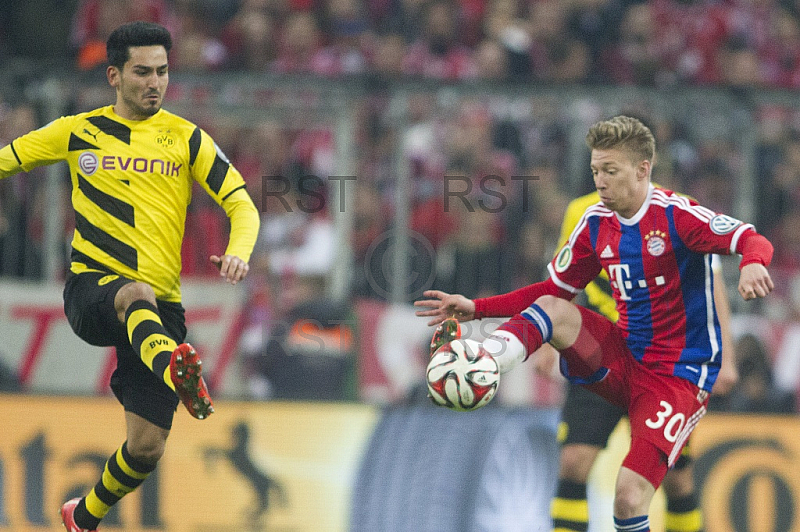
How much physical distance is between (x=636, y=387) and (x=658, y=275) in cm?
54

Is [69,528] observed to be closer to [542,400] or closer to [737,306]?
[542,400]

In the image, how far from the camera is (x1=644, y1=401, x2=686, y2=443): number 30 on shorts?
5484mm

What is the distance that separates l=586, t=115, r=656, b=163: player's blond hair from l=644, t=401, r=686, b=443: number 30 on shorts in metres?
1.13

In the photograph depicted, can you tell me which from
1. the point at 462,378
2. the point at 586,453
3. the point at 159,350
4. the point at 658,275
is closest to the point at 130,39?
the point at 159,350

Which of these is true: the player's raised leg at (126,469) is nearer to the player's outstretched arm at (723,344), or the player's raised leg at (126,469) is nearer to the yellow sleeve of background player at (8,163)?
the yellow sleeve of background player at (8,163)

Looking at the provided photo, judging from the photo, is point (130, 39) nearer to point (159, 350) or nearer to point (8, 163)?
point (8, 163)

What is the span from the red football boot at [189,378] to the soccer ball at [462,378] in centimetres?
96

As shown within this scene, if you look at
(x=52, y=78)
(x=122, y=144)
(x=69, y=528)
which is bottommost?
(x=69, y=528)

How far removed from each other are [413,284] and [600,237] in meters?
3.34

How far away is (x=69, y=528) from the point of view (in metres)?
6.16

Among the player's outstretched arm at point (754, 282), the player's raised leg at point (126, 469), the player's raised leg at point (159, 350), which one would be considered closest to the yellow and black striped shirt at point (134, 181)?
the player's raised leg at point (159, 350)

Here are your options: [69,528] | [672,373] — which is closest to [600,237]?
[672,373]

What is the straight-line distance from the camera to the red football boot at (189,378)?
5047mm

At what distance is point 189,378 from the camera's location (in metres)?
5.08
